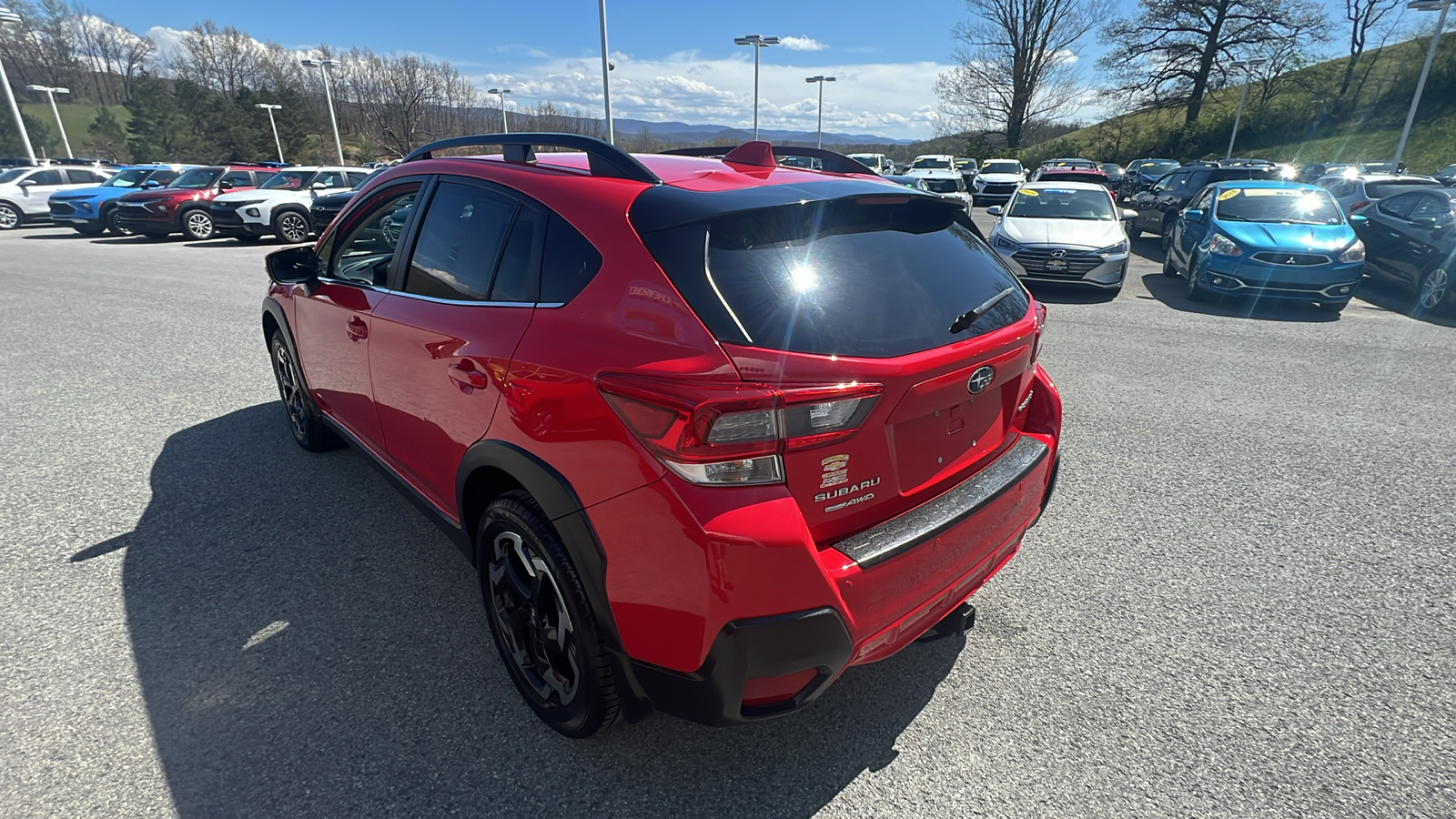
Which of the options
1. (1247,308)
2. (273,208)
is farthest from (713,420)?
(273,208)

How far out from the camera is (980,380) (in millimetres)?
2131

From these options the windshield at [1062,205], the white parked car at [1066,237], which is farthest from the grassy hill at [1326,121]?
the white parked car at [1066,237]

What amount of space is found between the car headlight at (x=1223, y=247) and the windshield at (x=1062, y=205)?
1551 mm

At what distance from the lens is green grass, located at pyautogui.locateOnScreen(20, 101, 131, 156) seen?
54.0 meters

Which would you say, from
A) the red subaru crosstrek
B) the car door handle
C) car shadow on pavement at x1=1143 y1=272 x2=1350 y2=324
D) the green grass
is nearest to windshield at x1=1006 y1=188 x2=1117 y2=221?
car shadow on pavement at x1=1143 y1=272 x2=1350 y2=324

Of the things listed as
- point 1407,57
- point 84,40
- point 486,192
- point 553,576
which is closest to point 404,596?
point 553,576

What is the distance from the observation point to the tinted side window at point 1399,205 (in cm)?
1012

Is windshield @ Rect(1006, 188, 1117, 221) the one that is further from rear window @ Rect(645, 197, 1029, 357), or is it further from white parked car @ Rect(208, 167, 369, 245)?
white parked car @ Rect(208, 167, 369, 245)

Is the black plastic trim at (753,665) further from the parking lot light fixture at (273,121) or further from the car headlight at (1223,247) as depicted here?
the parking lot light fixture at (273,121)

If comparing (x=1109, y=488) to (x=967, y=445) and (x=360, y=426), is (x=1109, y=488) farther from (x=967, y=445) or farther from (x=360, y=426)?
(x=360, y=426)

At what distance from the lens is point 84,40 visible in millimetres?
72438

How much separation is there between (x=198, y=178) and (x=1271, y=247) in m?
22.9

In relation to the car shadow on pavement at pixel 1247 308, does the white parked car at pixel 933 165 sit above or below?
above

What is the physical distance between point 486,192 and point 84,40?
102m
